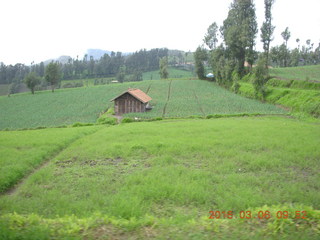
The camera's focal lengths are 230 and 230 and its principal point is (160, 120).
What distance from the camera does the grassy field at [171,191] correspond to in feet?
16.8

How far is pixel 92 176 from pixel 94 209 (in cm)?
323

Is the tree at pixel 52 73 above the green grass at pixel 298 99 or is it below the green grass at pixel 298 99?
above

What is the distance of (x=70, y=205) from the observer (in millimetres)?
7648

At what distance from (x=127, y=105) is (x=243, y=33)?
3407 cm

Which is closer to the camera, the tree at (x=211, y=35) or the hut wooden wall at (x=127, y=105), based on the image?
the hut wooden wall at (x=127, y=105)

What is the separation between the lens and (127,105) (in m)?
39.4

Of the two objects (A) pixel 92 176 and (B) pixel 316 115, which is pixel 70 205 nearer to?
(A) pixel 92 176

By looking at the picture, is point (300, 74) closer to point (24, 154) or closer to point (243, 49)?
point (243, 49)

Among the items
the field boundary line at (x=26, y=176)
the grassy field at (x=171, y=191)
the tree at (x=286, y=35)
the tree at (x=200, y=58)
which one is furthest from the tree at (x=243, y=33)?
the field boundary line at (x=26, y=176)

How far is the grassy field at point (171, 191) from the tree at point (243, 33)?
44163mm

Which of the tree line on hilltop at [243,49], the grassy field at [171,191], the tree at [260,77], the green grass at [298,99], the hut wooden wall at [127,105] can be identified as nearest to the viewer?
the grassy field at [171,191]

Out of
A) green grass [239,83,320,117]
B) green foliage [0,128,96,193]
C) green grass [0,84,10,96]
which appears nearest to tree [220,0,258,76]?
green grass [239,83,320,117]

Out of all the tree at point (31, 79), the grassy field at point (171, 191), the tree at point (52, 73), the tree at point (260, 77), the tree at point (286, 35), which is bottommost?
the grassy field at point (171, 191)

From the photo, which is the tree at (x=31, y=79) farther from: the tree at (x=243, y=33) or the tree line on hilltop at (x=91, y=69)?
the tree at (x=243, y=33)
